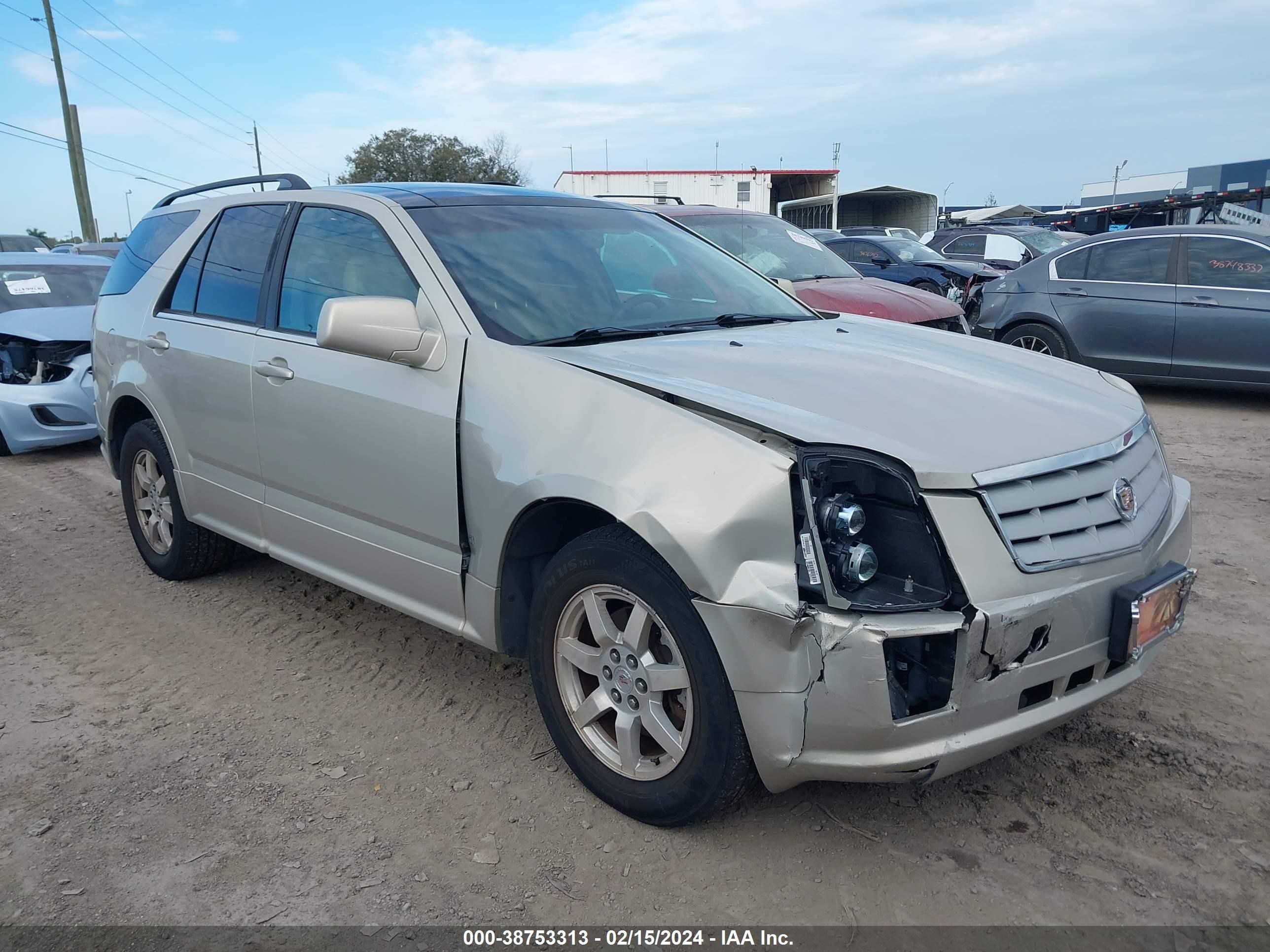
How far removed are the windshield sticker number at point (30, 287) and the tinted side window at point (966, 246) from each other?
16144 millimetres

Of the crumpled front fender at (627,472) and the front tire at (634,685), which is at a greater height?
the crumpled front fender at (627,472)

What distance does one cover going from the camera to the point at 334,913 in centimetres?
242

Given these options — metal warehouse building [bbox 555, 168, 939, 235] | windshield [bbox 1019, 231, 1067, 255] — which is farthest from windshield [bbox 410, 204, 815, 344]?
metal warehouse building [bbox 555, 168, 939, 235]

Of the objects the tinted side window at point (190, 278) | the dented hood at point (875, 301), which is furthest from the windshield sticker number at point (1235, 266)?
the tinted side window at point (190, 278)

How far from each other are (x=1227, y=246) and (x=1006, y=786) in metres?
7.24

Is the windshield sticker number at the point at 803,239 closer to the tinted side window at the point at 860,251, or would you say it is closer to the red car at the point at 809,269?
the red car at the point at 809,269

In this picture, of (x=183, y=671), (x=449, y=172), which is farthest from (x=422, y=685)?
(x=449, y=172)

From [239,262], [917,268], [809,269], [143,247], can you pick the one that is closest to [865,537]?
[239,262]

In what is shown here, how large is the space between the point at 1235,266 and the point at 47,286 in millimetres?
10171

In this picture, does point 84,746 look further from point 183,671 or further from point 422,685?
point 422,685

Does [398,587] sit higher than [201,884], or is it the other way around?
[398,587]

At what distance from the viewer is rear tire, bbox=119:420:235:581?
450 cm

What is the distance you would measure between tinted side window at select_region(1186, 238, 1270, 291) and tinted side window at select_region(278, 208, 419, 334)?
7.55m

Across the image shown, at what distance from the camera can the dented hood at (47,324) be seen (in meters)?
7.61
